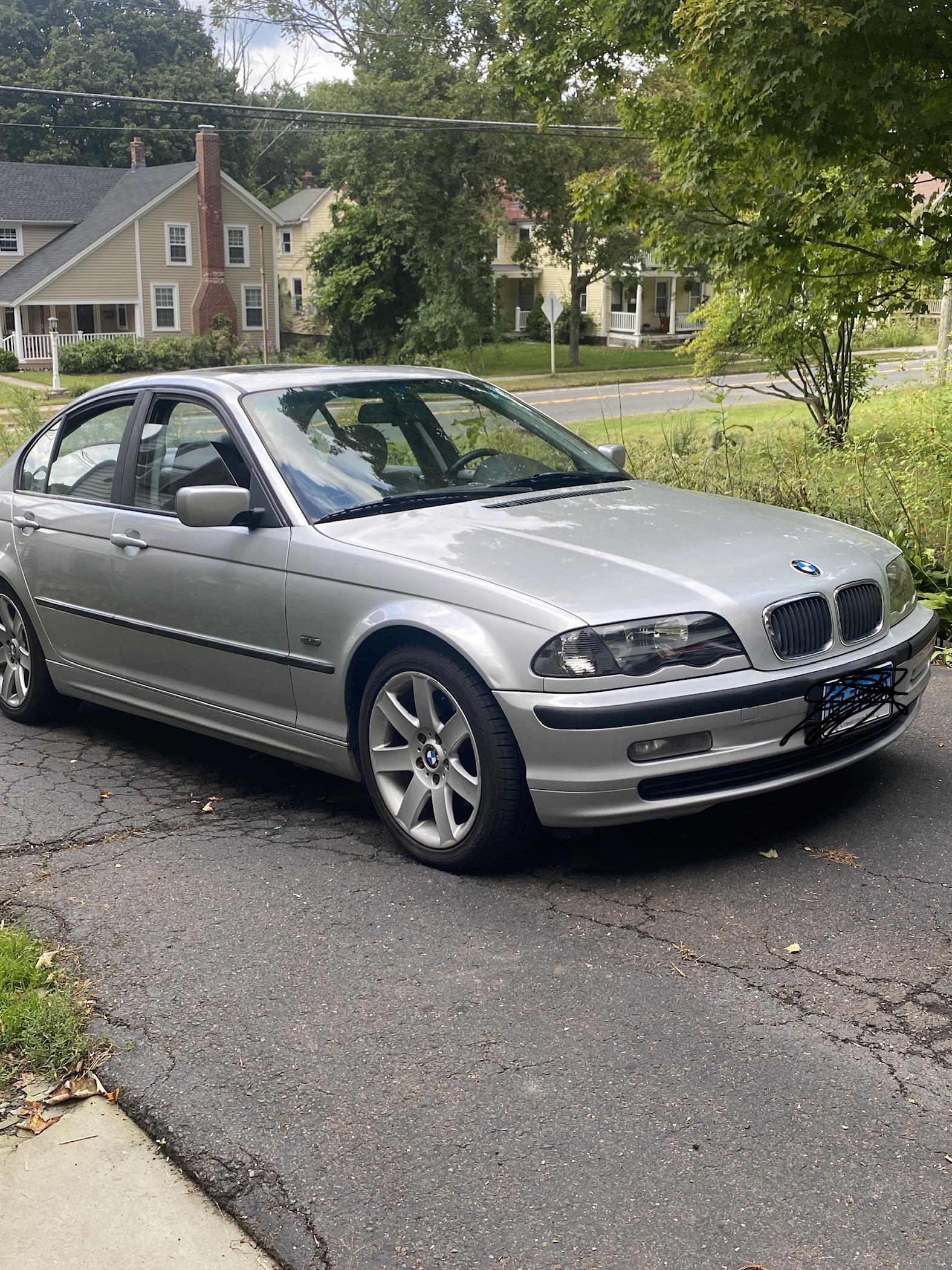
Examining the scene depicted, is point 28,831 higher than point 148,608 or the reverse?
the reverse


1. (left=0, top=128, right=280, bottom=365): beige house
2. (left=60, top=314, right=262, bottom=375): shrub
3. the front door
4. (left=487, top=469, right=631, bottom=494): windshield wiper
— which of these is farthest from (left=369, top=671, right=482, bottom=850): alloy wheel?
(left=0, top=128, right=280, bottom=365): beige house

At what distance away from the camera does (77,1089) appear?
3.17 m

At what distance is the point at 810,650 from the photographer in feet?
14.3

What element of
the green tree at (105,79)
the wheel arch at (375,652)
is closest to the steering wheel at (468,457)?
the wheel arch at (375,652)

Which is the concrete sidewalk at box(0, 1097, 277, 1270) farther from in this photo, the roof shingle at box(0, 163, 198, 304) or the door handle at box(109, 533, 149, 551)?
the roof shingle at box(0, 163, 198, 304)

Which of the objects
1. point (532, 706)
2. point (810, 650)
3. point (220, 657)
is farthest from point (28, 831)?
point (810, 650)

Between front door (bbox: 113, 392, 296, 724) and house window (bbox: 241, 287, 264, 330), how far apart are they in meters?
49.9

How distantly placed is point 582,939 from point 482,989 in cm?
42

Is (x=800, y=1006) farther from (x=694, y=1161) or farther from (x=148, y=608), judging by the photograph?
(x=148, y=608)

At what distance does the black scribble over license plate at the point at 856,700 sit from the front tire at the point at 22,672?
3788 millimetres

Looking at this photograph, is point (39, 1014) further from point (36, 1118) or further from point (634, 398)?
point (634, 398)

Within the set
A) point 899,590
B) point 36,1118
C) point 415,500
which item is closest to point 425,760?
point 415,500

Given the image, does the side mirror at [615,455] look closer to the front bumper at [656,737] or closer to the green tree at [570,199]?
the front bumper at [656,737]

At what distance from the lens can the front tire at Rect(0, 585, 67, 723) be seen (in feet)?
21.0
